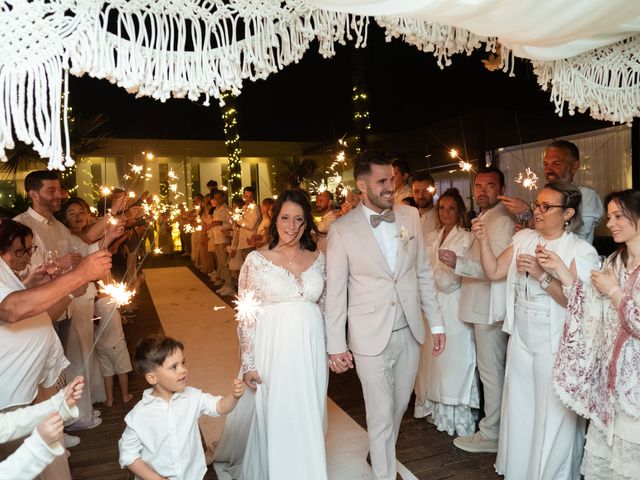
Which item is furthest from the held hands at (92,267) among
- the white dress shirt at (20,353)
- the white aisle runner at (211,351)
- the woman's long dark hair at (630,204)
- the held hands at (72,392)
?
the woman's long dark hair at (630,204)

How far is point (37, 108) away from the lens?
158cm

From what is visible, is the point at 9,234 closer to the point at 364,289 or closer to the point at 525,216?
the point at 364,289

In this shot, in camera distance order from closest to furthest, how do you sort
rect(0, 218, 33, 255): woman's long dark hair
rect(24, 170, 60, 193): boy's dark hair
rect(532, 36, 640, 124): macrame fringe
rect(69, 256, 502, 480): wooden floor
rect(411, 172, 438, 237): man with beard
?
rect(532, 36, 640, 124): macrame fringe < rect(0, 218, 33, 255): woman's long dark hair < rect(69, 256, 502, 480): wooden floor < rect(24, 170, 60, 193): boy's dark hair < rect(411, 172, 438, 237): man with beard

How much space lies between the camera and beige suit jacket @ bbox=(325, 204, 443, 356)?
2.92m

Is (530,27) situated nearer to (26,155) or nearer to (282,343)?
(282,343)

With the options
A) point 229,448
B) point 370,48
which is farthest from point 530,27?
point 370,48

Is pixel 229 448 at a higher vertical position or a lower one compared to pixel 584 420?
lower

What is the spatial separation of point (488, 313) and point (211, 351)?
3562 mm

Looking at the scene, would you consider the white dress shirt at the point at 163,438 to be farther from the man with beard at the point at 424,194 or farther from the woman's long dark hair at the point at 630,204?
the man with beard at the point at 424,194

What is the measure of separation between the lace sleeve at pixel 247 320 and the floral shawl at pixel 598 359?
169 centimetres

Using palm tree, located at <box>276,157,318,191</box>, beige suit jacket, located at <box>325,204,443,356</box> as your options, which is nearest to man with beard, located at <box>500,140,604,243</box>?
beige suit jacket, located at <box>325,204,443,356</box>

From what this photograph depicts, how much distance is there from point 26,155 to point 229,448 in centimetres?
437

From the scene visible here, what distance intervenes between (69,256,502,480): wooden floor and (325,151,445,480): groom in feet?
1.94

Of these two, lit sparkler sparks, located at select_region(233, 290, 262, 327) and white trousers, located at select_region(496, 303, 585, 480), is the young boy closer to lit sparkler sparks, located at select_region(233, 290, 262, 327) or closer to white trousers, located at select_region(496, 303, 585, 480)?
lit sparkler sparks, located at select_region(233, 290, 262, 327)
